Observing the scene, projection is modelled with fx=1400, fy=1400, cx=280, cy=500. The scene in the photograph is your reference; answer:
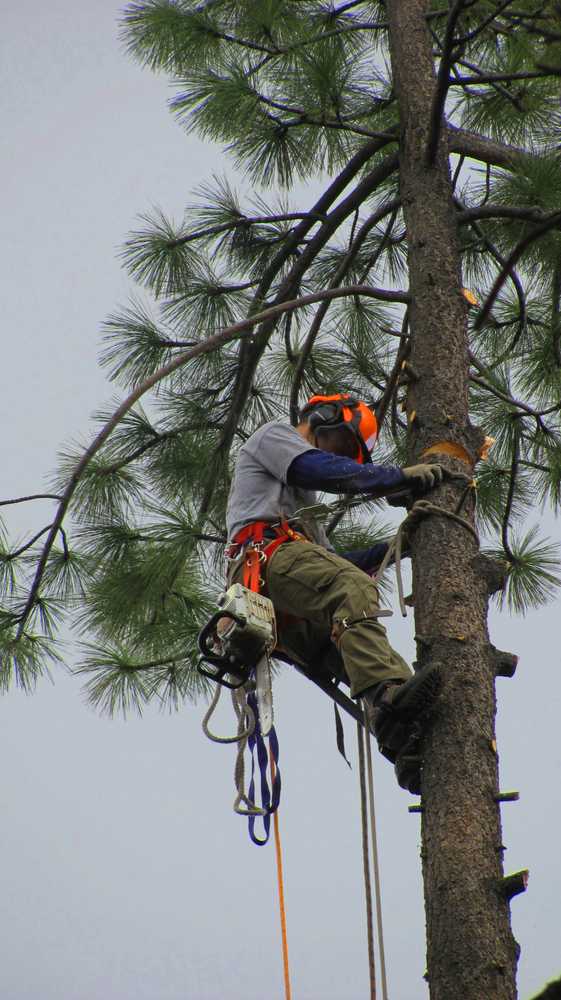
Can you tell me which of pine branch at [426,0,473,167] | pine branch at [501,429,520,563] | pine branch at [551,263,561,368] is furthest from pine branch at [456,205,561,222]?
pine branch at [501,429,520,563]

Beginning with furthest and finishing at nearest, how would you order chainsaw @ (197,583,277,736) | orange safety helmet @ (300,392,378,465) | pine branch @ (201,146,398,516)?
pine branch @ (201,146,398,516) < orange safety helmet @ (300,392,378,465) < chainsaw @ (197,583,277,736)

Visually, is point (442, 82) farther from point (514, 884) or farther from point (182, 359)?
point (514, 884)

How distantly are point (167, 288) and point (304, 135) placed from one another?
71 cm

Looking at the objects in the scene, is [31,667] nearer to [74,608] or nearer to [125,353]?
[74,608]

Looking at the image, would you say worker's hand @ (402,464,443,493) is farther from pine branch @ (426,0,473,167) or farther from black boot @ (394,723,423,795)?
pine branch @ (426,0,473,167)

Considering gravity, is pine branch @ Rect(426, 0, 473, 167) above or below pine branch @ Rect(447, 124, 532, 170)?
below

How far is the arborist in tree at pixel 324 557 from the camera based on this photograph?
3.09 m

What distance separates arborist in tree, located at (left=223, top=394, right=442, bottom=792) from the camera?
3.09 metres

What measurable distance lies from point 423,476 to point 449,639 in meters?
0.44

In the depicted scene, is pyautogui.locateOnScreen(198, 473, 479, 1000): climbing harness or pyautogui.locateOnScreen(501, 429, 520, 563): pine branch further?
pyautogui.locateOnScreen(501, 429, 520, 563): pine branch

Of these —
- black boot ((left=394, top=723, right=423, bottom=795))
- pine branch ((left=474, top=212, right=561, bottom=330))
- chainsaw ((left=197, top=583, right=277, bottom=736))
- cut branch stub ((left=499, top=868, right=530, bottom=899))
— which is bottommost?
cut branch stub ((left=499, top=868, right=530, bottom=899))

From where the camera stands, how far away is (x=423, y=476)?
3369 mm

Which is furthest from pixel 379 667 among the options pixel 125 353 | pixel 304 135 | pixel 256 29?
pixel 256 29

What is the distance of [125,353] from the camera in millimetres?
4824
